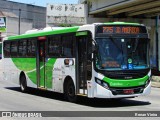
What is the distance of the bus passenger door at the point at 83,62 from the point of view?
47.7 feet

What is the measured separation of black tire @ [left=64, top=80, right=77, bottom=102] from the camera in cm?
1563

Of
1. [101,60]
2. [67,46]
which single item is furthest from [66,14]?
[101,60]

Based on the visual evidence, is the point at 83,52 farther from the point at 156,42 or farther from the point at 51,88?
the point at 156,42

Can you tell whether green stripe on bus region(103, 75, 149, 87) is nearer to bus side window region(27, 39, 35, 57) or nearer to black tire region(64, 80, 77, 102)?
black tire region(64, 80, 77, 102)

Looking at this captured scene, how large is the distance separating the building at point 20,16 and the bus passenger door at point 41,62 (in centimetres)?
7889

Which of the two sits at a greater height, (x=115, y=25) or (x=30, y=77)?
(x=115, y=25)

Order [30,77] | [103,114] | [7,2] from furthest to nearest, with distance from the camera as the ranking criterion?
1. [7,2]
2. [30,77]
3. [103,114]

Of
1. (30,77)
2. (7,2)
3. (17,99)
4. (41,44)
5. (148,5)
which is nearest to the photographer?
(17,99)

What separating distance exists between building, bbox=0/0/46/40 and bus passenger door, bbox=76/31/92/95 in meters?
82.5

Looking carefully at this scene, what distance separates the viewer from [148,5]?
40219mm

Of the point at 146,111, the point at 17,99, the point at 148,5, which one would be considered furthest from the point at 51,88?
the point at 148,5

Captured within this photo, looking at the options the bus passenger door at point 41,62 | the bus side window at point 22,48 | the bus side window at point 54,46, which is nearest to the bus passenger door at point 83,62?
the bus side window at point 54,46

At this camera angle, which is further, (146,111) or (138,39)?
(138,39)

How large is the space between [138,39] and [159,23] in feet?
133
